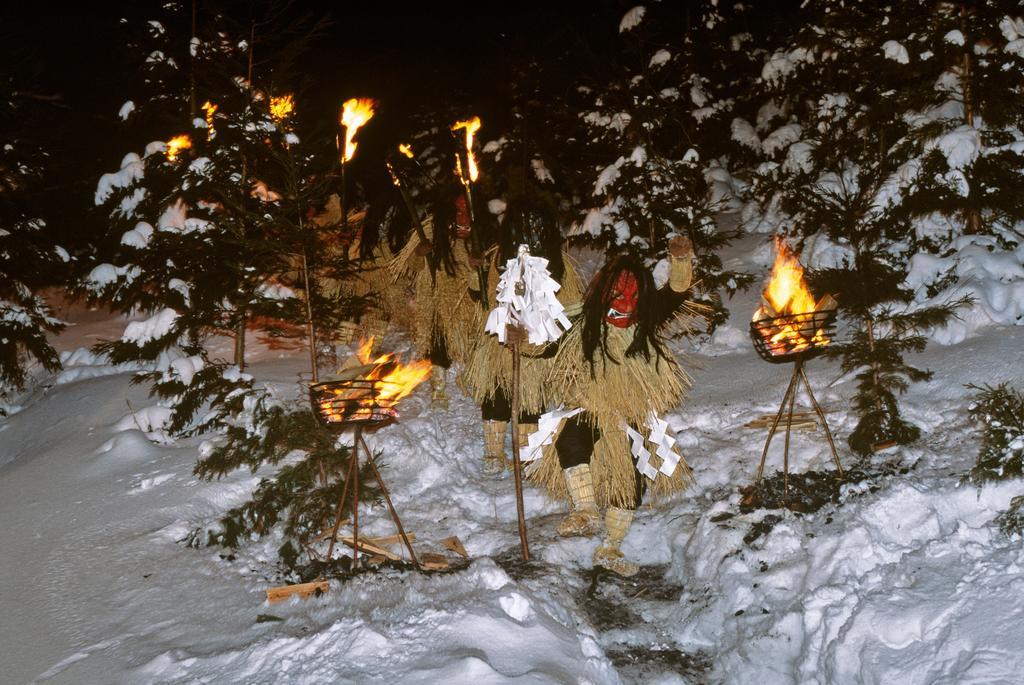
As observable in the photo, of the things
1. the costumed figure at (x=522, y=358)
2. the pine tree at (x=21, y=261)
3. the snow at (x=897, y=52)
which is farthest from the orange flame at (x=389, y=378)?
the pine tree at (x=21, y=261)

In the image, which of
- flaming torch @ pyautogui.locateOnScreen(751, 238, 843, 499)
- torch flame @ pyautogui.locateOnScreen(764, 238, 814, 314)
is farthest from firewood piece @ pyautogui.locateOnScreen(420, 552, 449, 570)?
torch flame @ pyautogui.locateOnScreen(764, 238, 814, 314)

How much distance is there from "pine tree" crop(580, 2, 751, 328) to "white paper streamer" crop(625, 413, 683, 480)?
280 centimetres

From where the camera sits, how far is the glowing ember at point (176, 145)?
25.6ft

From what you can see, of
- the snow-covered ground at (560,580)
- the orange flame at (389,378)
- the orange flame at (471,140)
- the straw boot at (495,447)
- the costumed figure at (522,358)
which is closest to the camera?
the snow-covered ground at (560,580)

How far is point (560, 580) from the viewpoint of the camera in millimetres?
4230

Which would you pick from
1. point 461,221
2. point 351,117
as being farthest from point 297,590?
point 461,221

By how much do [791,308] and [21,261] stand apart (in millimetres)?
8977

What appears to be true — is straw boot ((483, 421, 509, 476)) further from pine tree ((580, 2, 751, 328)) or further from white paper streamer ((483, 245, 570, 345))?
pine tree ((580, 2, 751, 328))

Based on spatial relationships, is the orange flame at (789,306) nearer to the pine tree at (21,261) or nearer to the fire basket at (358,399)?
the fire basket at (358,399)

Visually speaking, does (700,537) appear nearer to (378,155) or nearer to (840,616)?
(840,616)

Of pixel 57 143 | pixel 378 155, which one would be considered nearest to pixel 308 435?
pixel 378 155

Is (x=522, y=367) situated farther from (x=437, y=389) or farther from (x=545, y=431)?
(x=437, y=389)

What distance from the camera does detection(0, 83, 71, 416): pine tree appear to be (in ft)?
25.7

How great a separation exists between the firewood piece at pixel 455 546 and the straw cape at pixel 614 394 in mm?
909
